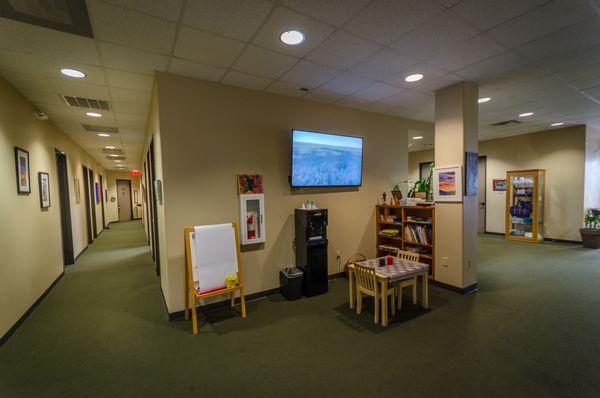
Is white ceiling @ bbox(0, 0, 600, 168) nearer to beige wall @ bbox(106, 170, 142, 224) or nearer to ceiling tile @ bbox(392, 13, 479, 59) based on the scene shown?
ceiling tile @ bbox(392, 13, 479, 59)

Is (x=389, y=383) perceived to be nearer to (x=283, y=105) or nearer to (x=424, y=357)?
(x=424, y=357)

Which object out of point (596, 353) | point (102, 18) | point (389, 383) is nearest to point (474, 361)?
point (389, 383)

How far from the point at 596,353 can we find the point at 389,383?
1.99 m

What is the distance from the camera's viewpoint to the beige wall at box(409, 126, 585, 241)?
263 inches

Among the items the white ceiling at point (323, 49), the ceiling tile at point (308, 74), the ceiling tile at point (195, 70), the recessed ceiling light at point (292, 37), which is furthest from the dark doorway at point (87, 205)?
the recessed ceiling light at point (292, 37)

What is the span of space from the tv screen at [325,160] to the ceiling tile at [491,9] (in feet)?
7.29

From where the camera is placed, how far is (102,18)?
82.9 inches

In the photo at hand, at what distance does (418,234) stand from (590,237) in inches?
205

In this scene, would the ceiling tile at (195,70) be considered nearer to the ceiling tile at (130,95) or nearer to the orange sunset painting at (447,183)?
the ceiling tile at (130,95)

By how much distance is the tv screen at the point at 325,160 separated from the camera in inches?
155

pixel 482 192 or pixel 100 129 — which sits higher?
pixel 100 129

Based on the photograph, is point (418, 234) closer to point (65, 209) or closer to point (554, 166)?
point (554, 166)

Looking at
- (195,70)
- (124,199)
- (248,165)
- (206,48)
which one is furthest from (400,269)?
(124,199)

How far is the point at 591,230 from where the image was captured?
20.6 ft
